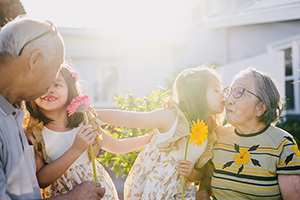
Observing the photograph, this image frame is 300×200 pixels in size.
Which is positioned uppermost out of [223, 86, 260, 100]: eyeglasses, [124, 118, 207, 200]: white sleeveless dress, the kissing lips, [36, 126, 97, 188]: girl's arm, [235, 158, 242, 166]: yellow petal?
the kissing lips

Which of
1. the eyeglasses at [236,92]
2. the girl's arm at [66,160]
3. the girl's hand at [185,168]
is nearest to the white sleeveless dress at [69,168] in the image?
the girl's arm at [66,160]

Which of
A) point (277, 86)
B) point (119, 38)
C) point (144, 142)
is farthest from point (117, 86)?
point (277, 86)

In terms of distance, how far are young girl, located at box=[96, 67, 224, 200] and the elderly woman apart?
14 cm

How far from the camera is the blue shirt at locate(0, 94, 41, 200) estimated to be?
1.22 m

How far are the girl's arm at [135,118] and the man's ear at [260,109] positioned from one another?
24.6 inches

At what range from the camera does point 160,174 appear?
→ 2.06 m

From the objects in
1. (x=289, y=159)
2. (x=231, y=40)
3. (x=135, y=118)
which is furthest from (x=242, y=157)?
(x=231, y=40)

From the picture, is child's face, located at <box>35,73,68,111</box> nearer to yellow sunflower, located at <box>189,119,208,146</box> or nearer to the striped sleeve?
yellow sunflower, located at <box>189,119,208,146</box>

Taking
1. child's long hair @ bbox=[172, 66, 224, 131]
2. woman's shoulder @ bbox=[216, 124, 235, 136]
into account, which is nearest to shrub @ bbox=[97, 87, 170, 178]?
child's long hair @ bbox=[172, 66, 224, 131]

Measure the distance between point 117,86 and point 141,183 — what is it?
22.9 feet

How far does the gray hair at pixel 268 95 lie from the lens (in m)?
1.89

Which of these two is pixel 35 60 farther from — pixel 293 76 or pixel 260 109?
pixel 293 76

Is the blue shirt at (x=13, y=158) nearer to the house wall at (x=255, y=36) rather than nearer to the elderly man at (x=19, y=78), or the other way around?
the elderly man at (x=19, y=78)

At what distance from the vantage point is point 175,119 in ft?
6.70
